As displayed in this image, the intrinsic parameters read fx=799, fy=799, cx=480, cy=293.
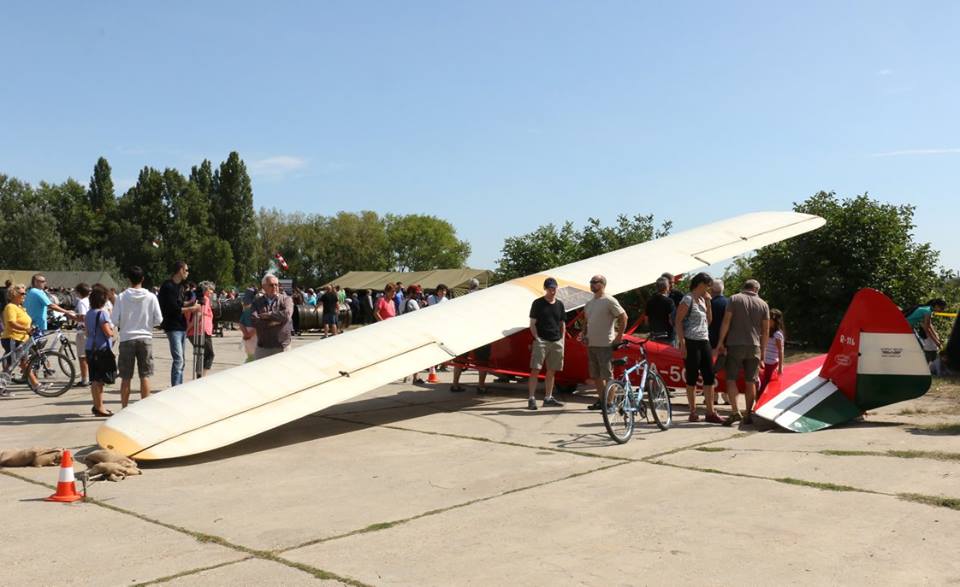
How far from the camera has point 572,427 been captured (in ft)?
29.5

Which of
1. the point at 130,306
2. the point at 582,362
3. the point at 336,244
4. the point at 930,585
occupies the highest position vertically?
the point at 336,244

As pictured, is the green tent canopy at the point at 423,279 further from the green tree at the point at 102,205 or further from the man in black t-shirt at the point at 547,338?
the green tree at the point at 102,205

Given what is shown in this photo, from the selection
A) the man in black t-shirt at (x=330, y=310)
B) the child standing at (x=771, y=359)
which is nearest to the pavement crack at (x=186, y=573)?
the child standing at (x=771, y=359)

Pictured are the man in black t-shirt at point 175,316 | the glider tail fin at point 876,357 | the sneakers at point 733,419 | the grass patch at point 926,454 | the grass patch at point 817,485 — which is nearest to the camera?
the grass patch at point 817,485

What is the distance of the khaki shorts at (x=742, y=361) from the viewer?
900 centimetres

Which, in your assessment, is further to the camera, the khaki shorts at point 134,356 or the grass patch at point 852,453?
the khaki shorts at point 134,356

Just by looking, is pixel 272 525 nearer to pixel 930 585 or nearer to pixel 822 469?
pixel 930 585

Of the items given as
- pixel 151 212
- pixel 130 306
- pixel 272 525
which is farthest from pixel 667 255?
pixel 151 212

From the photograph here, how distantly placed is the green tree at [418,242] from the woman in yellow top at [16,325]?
101995 mm

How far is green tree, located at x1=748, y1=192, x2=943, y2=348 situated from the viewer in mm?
18203

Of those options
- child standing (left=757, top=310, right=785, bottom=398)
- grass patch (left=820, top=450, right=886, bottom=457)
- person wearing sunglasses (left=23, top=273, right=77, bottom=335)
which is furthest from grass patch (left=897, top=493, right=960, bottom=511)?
person wearing sunglasses (left=23, top=273, right=77, bottom=335)

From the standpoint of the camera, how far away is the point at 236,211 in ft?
286

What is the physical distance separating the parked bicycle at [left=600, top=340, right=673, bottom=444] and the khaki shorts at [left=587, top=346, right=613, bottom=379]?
0.71 m

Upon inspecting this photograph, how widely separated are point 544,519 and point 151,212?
89.5 m
